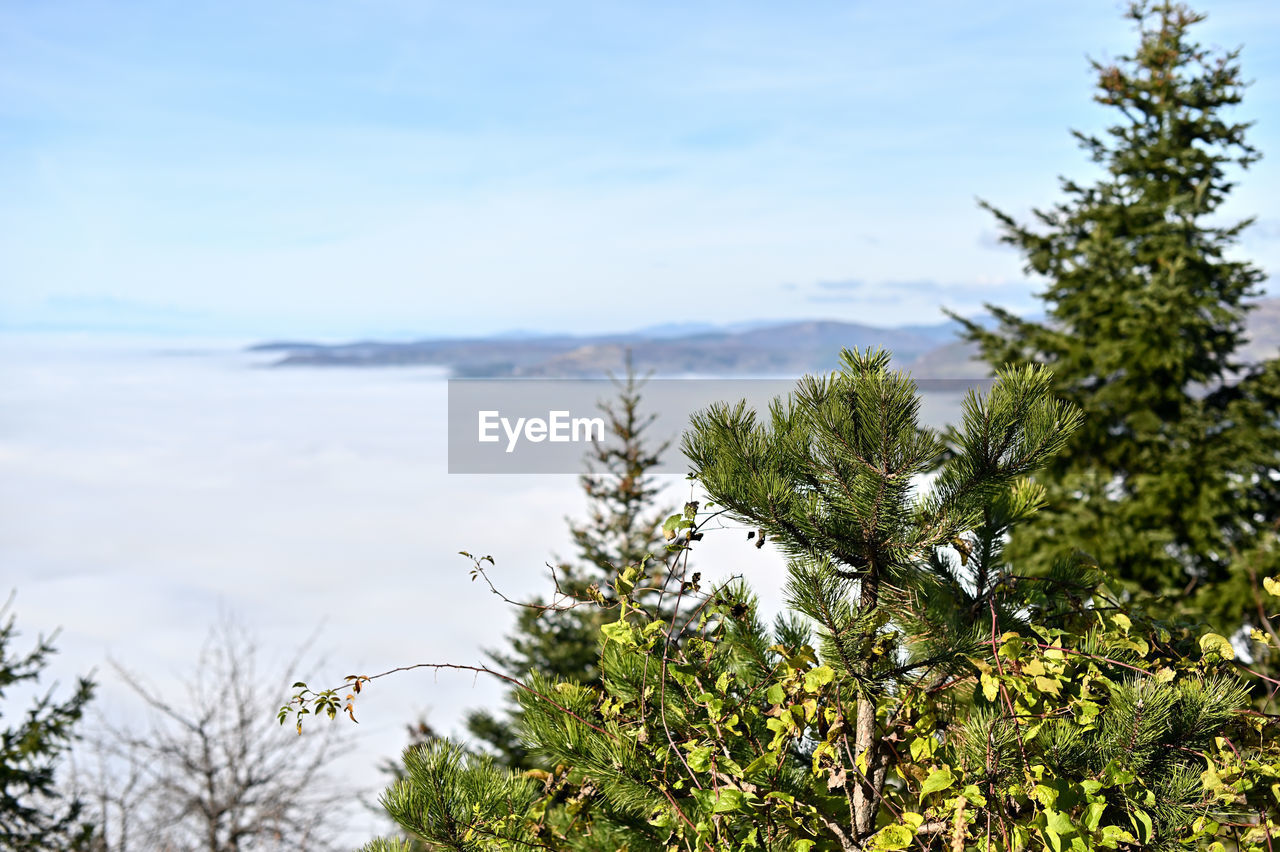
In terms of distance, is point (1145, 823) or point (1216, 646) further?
point (1216, 646)

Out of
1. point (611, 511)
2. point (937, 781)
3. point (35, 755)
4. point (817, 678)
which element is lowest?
point (35, 755)

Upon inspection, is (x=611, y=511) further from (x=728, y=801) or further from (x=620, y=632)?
(x=728, y=801)

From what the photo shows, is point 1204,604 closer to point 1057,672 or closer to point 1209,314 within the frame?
point 1209,314

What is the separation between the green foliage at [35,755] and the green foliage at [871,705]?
647 cm

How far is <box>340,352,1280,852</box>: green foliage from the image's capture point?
2188 mm

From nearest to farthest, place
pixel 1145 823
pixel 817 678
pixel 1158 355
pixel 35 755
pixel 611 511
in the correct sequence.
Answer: pixel 1145 823, pixel 817 678, pixel 35 755, pixel 1158 355, pixel 611 511

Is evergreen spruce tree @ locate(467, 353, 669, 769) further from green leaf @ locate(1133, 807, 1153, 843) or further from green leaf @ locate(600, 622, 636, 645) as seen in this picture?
green leaf @ locate(1133, 807, 1153, 843)

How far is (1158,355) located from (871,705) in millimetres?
12247

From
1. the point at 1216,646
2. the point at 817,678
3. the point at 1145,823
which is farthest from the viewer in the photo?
the point at 1216,646

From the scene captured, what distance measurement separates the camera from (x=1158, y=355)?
13.0m

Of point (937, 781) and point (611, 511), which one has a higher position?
point (937, 781)

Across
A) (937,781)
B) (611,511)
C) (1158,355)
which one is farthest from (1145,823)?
(611,511)

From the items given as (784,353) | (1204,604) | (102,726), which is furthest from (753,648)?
(784,353)

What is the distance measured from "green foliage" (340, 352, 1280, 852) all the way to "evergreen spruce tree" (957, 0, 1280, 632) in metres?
10.7
